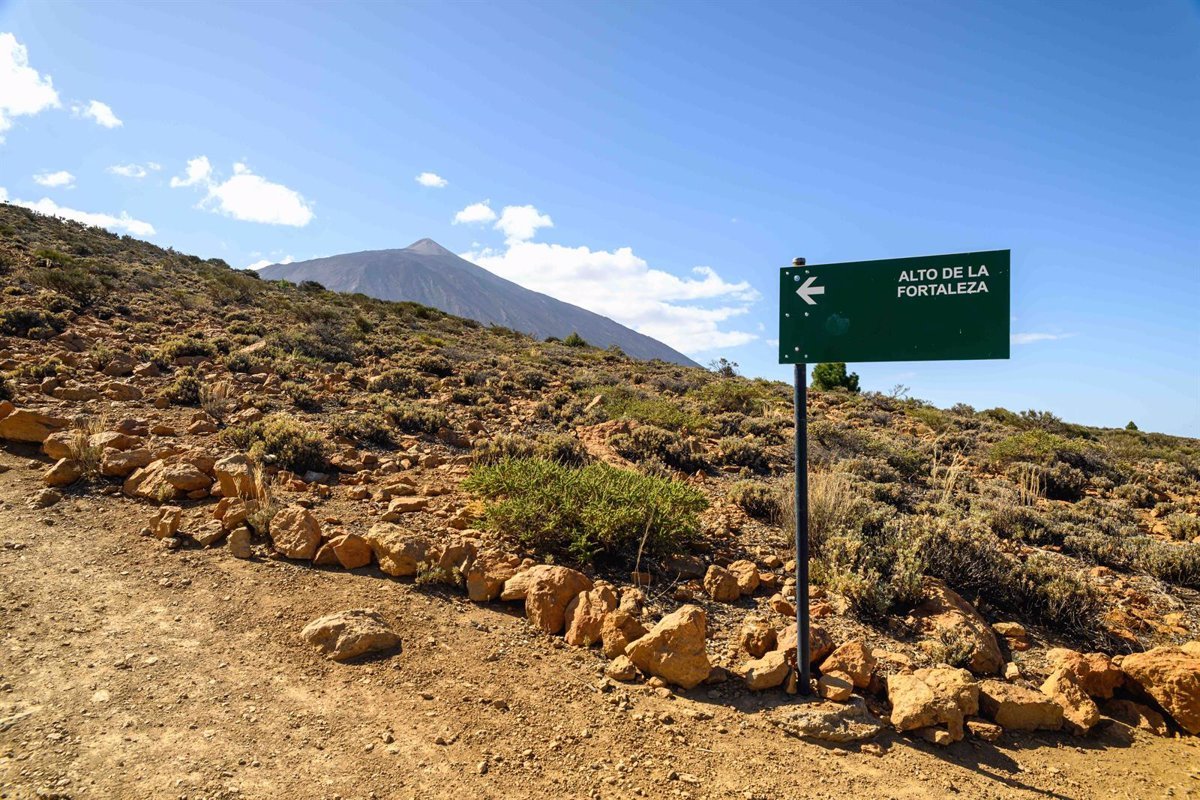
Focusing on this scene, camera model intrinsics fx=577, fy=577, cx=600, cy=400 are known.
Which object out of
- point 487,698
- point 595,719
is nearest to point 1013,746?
point 595,719

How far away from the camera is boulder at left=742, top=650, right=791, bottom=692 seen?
3529mm

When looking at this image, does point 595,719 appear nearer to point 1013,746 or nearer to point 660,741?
point 660,741

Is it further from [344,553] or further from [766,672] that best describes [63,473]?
[766,672]

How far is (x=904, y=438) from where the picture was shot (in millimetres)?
12977

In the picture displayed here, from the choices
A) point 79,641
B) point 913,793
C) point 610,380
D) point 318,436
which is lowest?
point 913,793

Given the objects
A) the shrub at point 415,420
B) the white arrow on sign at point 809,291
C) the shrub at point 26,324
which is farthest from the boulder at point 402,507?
the shrub at point 26,324

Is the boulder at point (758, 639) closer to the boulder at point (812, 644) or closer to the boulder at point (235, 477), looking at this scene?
the boulder at point (812, 644)

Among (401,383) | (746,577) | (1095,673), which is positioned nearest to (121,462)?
(746,577)

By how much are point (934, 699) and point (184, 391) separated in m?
10.1

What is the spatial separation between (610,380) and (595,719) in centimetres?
1335

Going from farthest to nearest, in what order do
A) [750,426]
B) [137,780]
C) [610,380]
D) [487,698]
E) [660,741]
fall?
[610,380] < [750,426] < [487,698] < [660,741] < [137,780]

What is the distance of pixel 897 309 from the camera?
3.25 meters

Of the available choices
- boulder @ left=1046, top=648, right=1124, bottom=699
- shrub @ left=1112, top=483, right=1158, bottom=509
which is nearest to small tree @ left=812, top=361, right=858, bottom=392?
shrub @ left=1112, top=483, right=1158, bottom=509

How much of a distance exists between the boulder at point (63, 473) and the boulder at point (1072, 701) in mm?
8202
